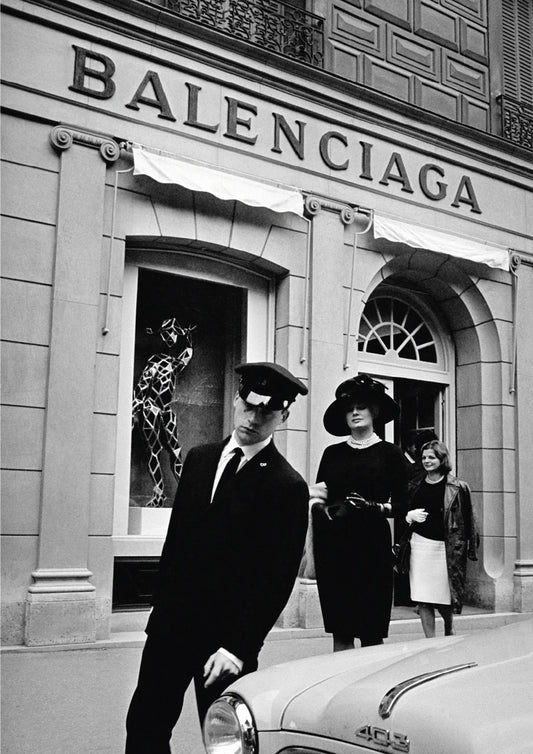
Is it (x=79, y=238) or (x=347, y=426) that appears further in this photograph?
(x=79, y=238)

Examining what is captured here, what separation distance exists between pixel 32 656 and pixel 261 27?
749 centimetres

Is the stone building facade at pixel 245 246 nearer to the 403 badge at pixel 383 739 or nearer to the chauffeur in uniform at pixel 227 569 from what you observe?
the chauffeur in uniform at pixel 227 569

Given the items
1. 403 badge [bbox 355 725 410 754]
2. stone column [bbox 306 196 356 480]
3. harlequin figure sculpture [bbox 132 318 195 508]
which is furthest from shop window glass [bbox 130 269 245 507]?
403 badge [bbox 355 725 410 754]

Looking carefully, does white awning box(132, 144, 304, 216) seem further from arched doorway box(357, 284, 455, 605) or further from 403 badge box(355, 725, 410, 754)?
403 badge box(355, 725, 410, 754)

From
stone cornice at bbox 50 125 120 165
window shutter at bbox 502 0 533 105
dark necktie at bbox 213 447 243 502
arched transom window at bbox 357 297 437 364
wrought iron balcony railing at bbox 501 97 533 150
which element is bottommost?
dark necktie at bbox 213 447 243 502

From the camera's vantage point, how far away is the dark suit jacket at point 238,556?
3148mm

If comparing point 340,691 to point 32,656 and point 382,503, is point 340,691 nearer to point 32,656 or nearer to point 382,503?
point 382,503

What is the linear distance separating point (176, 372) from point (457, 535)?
3.86m

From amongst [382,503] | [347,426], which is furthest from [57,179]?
[382,503]

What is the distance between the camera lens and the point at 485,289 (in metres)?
11.4

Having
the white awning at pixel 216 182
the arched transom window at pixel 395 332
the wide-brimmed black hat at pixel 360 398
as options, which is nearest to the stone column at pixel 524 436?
the arched transom window at pixel 395 332

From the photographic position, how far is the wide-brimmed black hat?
5176mm

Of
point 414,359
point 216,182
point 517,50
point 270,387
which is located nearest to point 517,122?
point 517,50

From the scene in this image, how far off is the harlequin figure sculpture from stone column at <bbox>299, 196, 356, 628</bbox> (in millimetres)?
1517
